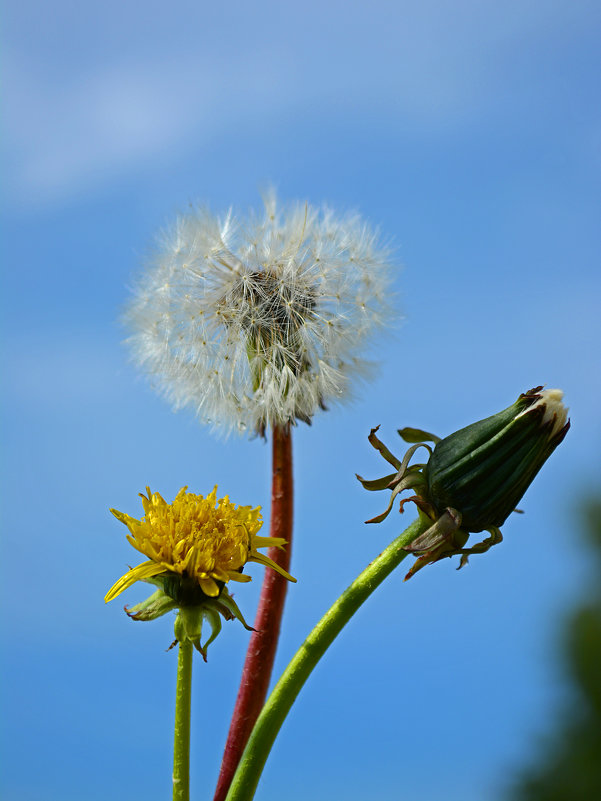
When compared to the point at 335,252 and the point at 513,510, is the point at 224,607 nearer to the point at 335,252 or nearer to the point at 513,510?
the point at 513,510

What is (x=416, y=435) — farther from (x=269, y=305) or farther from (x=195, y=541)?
(x=269, y=305)

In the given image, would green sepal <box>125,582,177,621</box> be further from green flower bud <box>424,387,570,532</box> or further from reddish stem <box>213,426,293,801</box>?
green flower bud <box>424,387,570,532</box>

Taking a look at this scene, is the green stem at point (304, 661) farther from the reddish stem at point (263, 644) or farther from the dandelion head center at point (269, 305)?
the dandelion head center at point (269, 305)

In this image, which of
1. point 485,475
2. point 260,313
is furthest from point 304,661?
point 260,313

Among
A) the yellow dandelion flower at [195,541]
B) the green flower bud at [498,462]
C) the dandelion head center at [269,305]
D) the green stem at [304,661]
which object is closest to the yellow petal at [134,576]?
the yellow dandelion flower at [195,541]

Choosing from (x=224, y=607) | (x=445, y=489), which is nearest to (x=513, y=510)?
(x=445, y=489)

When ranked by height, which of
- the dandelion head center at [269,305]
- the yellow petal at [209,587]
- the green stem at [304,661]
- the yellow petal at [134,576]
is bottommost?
the green stem at [304,661]
